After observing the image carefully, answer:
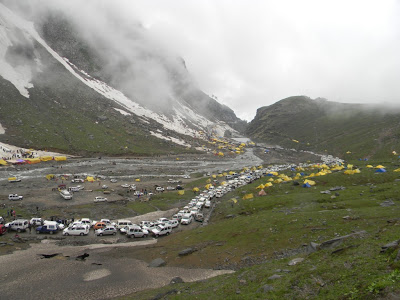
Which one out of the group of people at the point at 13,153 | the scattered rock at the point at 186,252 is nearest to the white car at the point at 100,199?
the scattered rock at the point at 186,252

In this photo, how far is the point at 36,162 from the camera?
90562 millimetres

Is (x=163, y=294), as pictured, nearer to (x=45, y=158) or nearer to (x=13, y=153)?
(x=45, y=158)

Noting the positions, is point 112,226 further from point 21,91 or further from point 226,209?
point 21,91

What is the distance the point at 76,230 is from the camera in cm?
3653

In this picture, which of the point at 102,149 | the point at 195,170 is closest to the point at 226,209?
the point at 195,170

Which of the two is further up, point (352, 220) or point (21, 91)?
point (21, 91)

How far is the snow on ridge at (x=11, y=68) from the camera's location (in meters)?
135

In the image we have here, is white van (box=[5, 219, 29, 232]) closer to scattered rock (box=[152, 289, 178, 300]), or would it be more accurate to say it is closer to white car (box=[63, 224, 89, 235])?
white car (box=[63, 224, 89, 235])

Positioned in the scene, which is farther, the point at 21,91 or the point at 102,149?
the point at 21,91

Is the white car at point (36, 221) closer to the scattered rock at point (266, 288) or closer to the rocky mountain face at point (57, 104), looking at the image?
the scattered rock at point (266, 288)

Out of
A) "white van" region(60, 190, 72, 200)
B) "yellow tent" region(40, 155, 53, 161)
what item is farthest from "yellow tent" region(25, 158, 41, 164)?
"white van" region(60, 190, 72, 200)

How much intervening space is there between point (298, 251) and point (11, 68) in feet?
557

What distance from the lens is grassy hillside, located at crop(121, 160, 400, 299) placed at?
1438cm

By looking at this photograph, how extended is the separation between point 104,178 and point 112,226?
43.7 meters
